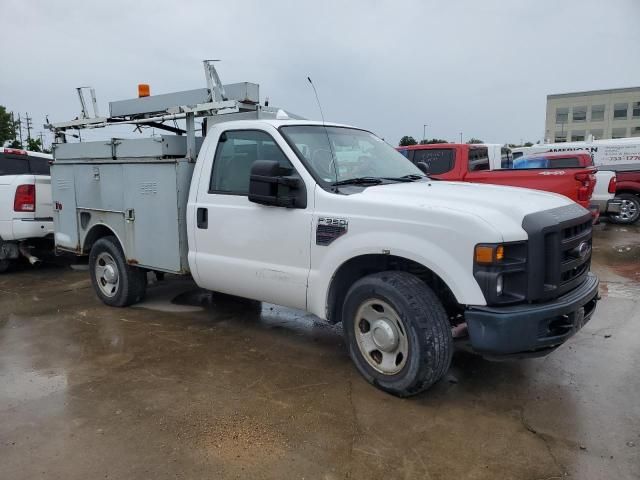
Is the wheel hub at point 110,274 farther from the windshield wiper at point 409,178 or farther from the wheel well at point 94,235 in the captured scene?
the windshield wiper at point 409,178

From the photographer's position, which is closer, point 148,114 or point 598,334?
point 598,334

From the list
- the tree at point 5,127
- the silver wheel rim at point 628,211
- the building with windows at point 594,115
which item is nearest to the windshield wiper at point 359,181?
the silver wheel rim at point 628,211

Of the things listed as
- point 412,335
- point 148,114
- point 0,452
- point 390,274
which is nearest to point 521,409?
point 412,335

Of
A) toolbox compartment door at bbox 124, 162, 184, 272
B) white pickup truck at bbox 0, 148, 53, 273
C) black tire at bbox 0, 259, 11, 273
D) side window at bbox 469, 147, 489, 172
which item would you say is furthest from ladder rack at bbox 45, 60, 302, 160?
side window at bbox 469, 147, 489, 172

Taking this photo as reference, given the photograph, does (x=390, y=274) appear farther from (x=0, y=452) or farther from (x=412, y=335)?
(x=0, y=452)

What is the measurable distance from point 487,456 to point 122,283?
171 inches

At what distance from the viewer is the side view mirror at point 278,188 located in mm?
3936

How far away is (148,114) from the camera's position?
5867 millimetres

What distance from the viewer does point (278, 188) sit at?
402 centimetres

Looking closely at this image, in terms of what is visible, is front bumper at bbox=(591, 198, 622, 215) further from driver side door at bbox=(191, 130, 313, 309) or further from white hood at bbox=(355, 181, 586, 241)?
driver side door at bbox=(191, 130, 313, 309)

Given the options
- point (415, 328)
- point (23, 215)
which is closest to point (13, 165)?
point (23, 215)

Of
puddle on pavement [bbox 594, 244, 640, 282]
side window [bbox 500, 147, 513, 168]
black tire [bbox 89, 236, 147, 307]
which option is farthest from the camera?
side window [bbox 500, 147, 513, 168]

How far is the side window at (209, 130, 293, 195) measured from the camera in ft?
14.5

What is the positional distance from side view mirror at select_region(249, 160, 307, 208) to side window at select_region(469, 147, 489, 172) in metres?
6.08
